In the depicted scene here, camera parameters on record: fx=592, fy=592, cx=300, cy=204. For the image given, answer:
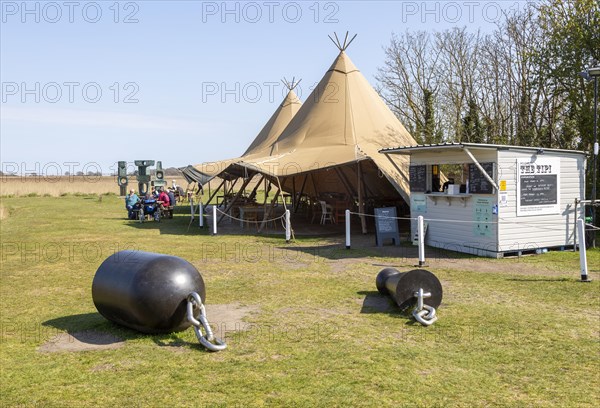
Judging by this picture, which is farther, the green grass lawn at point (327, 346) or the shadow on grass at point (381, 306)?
the shadow on grass at point (381, 306)

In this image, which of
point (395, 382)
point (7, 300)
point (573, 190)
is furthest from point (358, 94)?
point (395, 382)

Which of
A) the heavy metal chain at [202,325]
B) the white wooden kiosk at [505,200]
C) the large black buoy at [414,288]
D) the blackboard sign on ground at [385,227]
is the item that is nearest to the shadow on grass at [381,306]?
the large black buoy at [414,288]

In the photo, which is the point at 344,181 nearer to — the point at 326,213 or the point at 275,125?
the point at 326,213

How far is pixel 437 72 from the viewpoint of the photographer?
35.2 m

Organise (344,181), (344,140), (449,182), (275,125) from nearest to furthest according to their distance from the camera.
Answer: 1. (449,182)
2. (344,140)
3. (344,181)
4. (275,125)

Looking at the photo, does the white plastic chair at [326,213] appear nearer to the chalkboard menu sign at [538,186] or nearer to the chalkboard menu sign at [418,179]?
Result: the chalkboard menu sign at [418,179]

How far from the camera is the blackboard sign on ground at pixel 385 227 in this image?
15305 mm

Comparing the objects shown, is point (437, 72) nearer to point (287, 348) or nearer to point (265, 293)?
point (265, 293)

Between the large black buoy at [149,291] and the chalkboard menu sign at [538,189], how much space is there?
896 centimetres

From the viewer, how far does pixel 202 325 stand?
6527 millimetres

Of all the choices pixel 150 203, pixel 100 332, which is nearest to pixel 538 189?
pixel 100 332

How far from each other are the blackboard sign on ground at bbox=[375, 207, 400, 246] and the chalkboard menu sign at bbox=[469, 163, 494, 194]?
7.83 ft

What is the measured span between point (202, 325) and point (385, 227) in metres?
9.46

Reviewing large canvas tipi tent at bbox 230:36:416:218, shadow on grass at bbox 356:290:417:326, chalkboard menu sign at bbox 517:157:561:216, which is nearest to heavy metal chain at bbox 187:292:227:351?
shadow on grass at bbox 356:290:417:326
